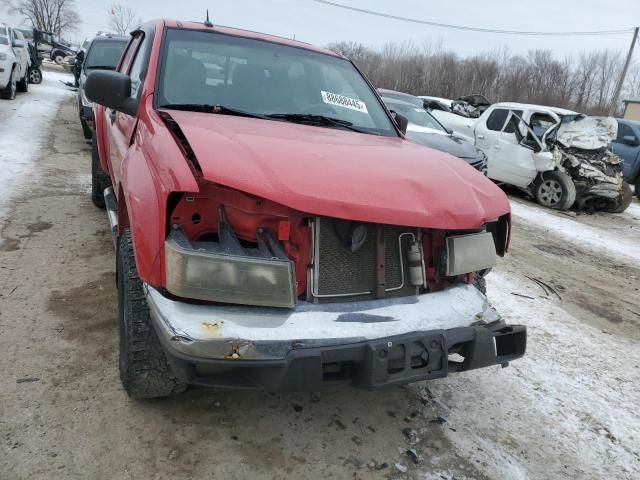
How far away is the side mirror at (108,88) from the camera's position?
281 cm

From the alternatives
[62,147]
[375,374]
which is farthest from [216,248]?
[62,147]

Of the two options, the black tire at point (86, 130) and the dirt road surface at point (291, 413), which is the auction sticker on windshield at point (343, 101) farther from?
the black tire at point (86, 130)

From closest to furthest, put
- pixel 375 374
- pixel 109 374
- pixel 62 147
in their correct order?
1. pixel 375 374
2. pixel 109 374
3. pixel 62 147

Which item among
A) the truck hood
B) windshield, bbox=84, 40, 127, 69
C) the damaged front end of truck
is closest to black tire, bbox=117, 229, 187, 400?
the truck hood

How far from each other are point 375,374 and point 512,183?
8778 mm

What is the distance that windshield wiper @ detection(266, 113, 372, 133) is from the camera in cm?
316

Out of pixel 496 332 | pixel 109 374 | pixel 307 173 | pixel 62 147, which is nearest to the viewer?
pixel 307 173

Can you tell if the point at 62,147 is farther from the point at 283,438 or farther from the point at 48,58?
the point at 48,58

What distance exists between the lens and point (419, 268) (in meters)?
2.49

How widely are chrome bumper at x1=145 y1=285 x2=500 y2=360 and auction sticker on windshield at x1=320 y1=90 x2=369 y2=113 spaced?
1.68 meters

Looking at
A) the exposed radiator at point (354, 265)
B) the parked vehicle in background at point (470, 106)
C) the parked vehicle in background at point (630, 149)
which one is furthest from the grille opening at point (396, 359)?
the parked vehicle in background at point (630, 149)

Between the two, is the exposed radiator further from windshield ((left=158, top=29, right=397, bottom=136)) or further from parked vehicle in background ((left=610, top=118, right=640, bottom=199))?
parked vehicle in background ((left=610, top=118, right=640, bottom=199))

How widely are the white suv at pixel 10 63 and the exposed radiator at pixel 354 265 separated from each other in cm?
1294

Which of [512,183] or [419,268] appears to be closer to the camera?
[419,268]
